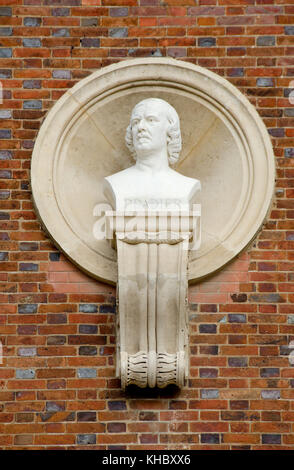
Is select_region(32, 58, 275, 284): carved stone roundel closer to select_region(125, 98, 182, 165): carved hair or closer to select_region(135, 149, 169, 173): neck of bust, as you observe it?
select_region(125, 98, 182, 165): carved hair

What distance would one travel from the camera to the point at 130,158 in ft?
28.8

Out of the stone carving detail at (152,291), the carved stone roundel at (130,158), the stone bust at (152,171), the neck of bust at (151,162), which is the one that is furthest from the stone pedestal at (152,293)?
the neck of bust at (151,162)

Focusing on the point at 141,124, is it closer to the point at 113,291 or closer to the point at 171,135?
the point at 171,135

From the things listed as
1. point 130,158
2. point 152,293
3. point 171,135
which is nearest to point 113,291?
point 152,293

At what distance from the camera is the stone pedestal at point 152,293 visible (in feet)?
26.5

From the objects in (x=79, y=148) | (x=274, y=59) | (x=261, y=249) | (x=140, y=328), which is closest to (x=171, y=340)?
(x=140, y=328)

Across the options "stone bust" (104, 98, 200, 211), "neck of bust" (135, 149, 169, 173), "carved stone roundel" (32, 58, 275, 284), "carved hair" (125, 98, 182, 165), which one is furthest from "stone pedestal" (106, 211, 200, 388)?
"carved hair" (125, 98, 182, 165)

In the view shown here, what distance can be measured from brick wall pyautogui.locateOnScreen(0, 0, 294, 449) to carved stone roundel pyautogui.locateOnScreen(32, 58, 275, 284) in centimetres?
11

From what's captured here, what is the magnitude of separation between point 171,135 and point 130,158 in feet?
1.38

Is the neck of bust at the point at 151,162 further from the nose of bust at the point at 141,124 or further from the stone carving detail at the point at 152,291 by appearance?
the stone carving detail at the point at 152,291

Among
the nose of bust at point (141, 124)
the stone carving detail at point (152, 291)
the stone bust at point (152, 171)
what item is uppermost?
the nose of bust at point (141, 124)

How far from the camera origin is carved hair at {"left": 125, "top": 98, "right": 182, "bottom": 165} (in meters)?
8.48

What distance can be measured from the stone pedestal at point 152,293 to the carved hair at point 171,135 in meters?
0.59

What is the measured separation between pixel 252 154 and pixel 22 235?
1593 millimetres
